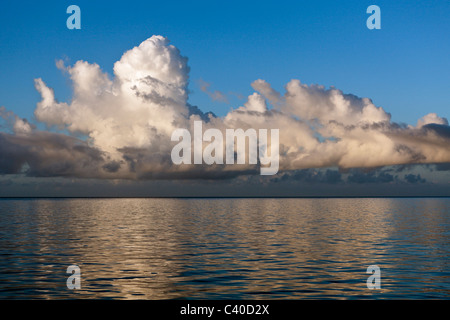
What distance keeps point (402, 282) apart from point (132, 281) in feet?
61.6

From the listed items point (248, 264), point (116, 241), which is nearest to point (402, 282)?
point (248, 264)

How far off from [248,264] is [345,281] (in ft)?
33.0

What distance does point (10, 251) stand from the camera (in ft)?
157

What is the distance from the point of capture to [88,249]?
4966 centimetres
